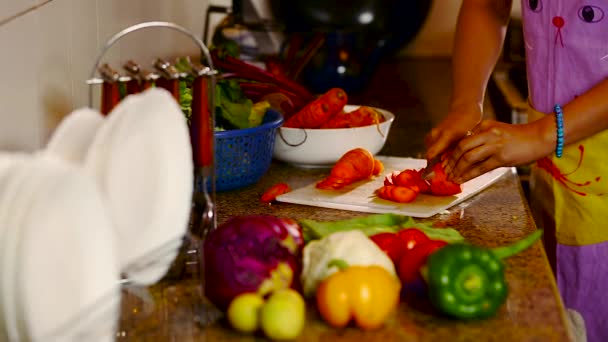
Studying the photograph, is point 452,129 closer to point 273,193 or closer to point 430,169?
point 430,169

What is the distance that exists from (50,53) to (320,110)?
734mm

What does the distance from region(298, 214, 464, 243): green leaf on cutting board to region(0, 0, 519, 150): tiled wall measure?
403mm

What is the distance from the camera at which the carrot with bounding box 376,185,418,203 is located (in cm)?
159

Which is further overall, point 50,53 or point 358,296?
point 50,53

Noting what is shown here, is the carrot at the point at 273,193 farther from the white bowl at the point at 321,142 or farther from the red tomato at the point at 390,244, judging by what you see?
the red tomato at the point at 390,244

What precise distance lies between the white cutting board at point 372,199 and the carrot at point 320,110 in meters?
0.21

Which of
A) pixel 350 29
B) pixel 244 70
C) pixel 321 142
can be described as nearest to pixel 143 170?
pixel 321 142

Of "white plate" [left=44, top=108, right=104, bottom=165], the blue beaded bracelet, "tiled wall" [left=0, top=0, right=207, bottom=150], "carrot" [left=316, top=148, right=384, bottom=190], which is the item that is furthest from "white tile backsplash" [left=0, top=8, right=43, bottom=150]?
the blue beaded bracelet

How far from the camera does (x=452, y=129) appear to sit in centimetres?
168

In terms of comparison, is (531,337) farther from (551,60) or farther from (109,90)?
(551,60)

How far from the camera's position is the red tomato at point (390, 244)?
1.19 m

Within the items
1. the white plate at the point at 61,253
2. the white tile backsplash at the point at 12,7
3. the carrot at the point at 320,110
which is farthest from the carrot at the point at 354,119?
the white plate at the point at 61,253

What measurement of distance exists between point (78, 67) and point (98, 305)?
673 millimetres

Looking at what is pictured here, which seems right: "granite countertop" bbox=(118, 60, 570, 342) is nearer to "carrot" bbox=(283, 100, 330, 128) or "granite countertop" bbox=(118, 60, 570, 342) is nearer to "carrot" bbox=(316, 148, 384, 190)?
"carrot" bbox=(316, 148, 384, 190)
